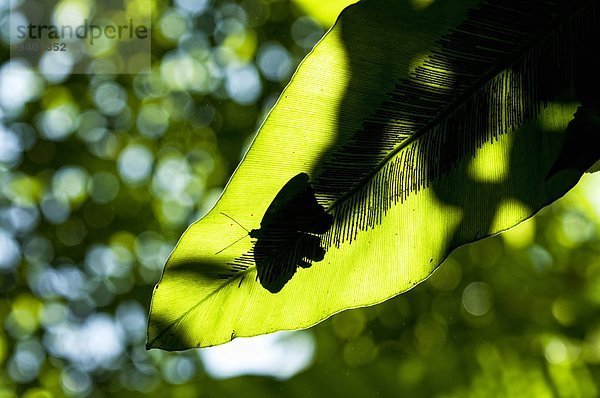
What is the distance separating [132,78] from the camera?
88.1 inches

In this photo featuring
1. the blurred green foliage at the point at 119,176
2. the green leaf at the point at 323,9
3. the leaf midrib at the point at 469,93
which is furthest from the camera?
the blurred green foliage at the point at 119,176

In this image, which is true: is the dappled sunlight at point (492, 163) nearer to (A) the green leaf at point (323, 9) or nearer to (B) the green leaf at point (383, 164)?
(B) the green leaf at point (383, 164)

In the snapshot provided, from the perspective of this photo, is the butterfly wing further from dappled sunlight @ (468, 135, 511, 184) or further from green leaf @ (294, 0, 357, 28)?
green leaf @ (294, 0, 357, 28)

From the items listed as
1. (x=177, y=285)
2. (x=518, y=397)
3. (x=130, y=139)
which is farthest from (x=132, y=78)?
(x=177, y=285)

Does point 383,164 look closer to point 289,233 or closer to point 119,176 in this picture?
point 289,233

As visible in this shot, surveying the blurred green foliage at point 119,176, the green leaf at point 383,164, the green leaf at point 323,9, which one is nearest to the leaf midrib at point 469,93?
the green leaf at point 383,164

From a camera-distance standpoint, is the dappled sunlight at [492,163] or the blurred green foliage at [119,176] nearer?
the dappled sunlight at [492,163]

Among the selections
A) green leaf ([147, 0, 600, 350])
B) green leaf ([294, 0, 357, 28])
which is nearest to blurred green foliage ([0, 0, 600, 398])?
green leaf ([294, 0, 357, 28])

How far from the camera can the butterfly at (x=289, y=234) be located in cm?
43

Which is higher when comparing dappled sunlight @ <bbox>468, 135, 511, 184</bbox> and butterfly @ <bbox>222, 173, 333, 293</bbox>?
dappled sunlight @ <bbox>468, 135, 511, 184</bbox>

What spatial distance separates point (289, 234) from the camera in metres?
0.44

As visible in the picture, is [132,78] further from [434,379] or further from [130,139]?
[434,379]

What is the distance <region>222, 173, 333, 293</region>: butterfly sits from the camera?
434mm

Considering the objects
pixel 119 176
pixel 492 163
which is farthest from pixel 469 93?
pixel 119 176
